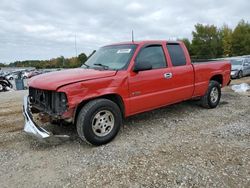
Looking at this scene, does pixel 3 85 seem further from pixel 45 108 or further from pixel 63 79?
pixel 63 79

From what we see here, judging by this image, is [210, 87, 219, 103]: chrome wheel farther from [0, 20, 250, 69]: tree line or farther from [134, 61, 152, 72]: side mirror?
[0, 20, 250, 69]: tree line

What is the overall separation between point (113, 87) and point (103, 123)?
2.20ft

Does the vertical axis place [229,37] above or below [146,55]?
above

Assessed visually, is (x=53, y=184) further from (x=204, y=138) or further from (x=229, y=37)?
(x=229, y=37)

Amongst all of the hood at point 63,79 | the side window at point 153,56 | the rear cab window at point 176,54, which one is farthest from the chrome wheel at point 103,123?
the rear cab window at point 176,54

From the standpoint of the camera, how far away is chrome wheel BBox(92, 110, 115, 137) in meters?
4.31

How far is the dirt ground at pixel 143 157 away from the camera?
10.7ft

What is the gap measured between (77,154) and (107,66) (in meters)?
1.86

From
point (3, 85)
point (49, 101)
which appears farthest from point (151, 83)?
point (3, 85)

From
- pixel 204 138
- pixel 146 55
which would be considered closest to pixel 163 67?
pixel 146 55

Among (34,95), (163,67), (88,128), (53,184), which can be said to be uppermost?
(163,67)

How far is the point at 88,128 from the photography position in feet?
13.6

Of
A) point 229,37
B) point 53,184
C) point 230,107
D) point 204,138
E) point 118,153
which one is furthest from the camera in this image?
point 229,37

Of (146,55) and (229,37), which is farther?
(229,37)
